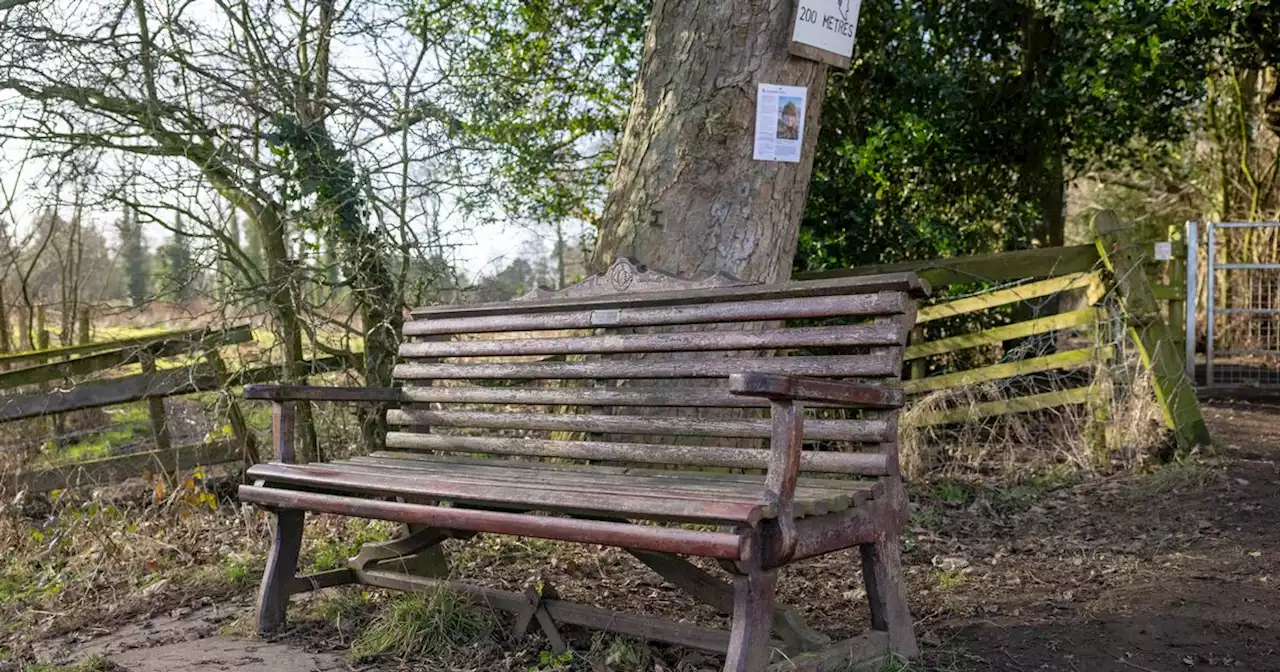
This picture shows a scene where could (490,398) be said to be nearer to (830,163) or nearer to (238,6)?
(238,6)

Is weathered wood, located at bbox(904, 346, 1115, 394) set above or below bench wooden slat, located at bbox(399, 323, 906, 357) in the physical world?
below

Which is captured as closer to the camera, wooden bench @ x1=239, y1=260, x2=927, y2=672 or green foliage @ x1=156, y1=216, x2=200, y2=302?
wooden bench @ x1=239, y1=260, x2=927, y2=672

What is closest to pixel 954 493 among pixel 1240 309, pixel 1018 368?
pixel 1018 368

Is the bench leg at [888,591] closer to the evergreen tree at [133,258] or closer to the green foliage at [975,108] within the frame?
the evergreen tree at [133,258]

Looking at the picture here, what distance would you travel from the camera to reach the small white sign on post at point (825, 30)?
486cm

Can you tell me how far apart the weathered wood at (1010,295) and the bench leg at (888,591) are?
10.3 ft

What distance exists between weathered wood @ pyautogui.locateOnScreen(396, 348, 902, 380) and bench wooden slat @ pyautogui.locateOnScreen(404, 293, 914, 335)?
130mm

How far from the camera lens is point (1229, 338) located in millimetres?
12164

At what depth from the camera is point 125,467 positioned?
6574 mm

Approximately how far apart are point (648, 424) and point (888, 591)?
37.1 inches

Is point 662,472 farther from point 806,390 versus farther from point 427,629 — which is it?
point 806,390

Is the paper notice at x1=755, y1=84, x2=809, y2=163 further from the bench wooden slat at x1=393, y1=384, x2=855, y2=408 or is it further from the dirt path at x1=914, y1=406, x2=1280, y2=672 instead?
the dirt path at x1=914, y1=406, x2=1280, y2=672

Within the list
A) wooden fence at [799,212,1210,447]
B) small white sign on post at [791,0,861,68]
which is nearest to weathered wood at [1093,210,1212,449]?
wooden fence at [799,212,1210,447]

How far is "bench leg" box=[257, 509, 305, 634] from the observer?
3.94 meters
